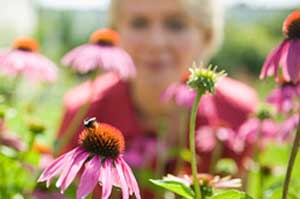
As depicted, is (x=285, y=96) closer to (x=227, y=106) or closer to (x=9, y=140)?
(x=9, y=140)

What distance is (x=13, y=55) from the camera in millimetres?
967

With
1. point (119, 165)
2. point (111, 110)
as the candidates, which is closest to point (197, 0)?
Result: point (111, 110)

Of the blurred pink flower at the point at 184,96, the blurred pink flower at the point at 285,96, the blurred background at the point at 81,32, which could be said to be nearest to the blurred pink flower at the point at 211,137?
the blurred pink flower at the point at 184,96

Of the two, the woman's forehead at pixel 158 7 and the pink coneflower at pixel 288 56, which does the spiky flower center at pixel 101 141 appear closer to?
the pink coneflower at pixel 288 56

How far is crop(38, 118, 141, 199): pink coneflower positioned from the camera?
1.33 ft

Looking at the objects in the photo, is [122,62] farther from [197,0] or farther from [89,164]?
[89,164]

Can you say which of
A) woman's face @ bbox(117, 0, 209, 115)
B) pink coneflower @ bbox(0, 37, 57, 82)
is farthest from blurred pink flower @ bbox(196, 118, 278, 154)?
pink coneflower @ bbox(0, 37, 57, 82)

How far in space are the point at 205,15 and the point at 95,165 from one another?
3.24ft

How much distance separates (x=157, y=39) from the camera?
4.36 feet

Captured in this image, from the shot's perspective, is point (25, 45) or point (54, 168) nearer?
point (54, 168)

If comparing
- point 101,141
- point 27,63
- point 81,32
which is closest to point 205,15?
point 27,63

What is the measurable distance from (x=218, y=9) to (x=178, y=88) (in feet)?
1.66

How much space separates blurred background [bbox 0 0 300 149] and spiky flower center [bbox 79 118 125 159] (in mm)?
5616

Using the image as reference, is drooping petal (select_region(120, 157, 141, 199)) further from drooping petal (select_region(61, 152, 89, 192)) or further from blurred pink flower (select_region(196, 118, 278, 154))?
blurred pink flower (select_region(196, 118, 278, 154))
